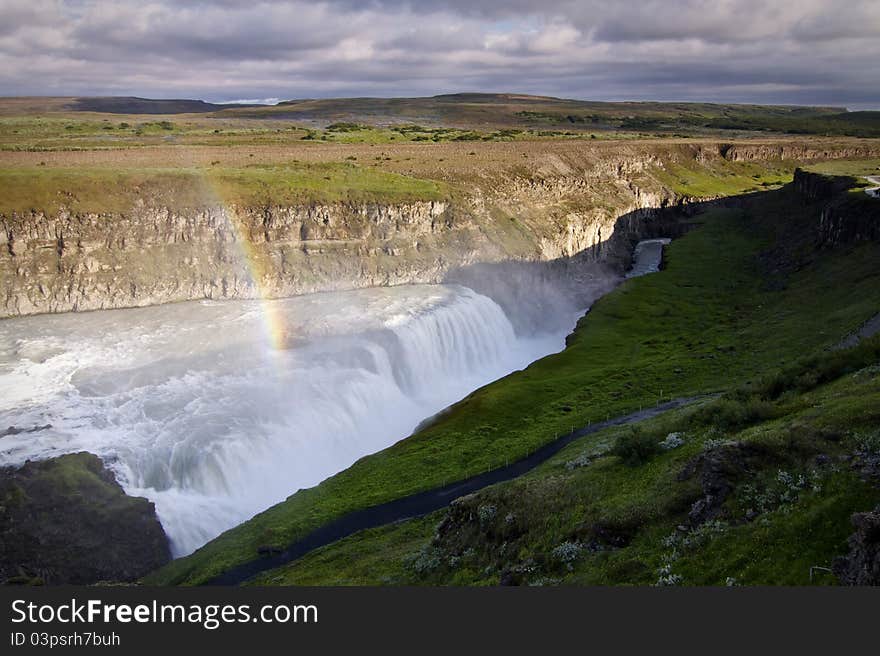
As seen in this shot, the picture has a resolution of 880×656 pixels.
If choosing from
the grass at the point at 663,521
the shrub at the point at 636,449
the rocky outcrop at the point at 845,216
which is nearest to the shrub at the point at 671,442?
the shrub at the point at 636,449

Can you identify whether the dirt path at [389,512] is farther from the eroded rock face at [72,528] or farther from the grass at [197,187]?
the grass at [197,187]

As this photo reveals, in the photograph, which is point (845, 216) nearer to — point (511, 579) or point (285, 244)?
point (285, 244)

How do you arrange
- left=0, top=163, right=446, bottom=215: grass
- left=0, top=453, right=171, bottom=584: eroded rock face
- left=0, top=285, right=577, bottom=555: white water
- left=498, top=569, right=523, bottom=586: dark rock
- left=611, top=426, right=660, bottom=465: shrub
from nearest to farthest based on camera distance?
left=498, top=569, right=523, bottom=586: dark rock → left=611, top=426, right=660, bottom=465: shrub → left=0, top=453, right=171, bottom=584: eroded rock face → left=0, top=285, right=577, bottom=555: white water → left=0, top=163, right=446, bottom=215: grass

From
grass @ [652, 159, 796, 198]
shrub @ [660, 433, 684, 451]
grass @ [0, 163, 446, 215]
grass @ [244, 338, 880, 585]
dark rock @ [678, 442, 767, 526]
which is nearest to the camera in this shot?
grass @ [244, 338, 880, 585]

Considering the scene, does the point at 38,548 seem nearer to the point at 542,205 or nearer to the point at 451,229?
the point at 451,229

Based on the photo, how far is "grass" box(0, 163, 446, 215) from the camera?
66.6 m

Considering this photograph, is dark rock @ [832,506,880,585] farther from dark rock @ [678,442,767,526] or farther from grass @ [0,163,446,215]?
grass @ [0,163,446,215]

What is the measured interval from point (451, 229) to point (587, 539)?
70.0 meters

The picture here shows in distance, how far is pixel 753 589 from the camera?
14.2m

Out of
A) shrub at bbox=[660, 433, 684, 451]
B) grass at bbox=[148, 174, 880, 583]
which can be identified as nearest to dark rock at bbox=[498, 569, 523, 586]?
grass at bbox=[148, 174, 880, 583]

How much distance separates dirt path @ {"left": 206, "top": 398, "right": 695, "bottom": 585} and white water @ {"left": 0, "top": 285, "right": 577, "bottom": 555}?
7701mm

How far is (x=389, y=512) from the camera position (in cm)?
3712

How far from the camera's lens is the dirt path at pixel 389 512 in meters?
32.7

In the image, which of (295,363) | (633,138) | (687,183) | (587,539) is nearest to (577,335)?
(295,363)
